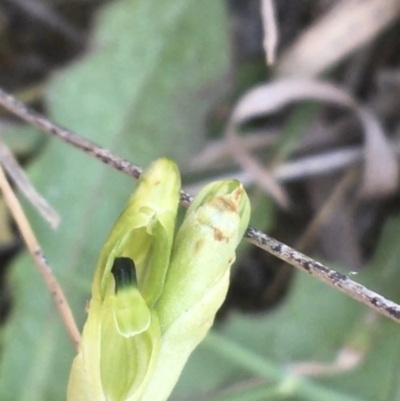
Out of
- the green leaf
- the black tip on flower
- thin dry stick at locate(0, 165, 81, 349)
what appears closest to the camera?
the black tip on flower

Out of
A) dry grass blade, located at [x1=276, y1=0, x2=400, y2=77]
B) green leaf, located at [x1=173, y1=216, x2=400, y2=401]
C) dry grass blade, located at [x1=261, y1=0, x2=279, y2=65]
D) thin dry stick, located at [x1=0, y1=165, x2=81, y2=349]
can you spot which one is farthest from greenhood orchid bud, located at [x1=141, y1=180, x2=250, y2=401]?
dry grass blade, located at [x1=276, y1=0, x2=400, y2=77]

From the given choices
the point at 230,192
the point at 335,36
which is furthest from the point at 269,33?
the point at 230,192

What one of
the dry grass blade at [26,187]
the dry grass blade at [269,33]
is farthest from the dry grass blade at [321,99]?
the dry grass blade at [26,187]

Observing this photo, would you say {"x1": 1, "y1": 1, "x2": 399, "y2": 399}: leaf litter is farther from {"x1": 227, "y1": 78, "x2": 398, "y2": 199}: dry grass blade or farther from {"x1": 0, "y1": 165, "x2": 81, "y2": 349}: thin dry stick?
{"x1": 0, "y1": 165, "x2": 81, "y2": 349}: thin dry stick

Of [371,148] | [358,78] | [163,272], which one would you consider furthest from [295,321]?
[163,272]

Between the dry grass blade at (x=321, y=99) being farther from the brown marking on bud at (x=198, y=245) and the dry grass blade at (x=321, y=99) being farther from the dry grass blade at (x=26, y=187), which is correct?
the brown marking on bud at (x=198, y=245)

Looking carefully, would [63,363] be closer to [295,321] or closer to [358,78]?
[295,321]
